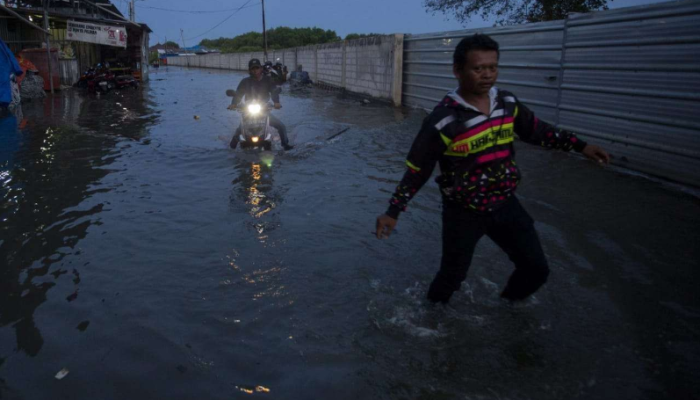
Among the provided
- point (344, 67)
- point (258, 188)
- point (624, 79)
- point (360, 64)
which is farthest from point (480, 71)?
point (344, 67)

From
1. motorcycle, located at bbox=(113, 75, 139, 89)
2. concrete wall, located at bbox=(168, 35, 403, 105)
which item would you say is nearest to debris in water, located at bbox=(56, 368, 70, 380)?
concrete wall, located at bbox=(168, 35, 403, 105)

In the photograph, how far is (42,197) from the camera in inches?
239

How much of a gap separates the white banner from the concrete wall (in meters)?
10.00

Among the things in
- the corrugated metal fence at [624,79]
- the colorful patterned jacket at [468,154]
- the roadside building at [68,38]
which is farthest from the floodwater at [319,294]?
the roadside building at [68,38]

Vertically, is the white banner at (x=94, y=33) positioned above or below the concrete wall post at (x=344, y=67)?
above

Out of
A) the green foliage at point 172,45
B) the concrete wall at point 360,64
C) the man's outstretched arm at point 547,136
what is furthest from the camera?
the green foliage at point 172,45

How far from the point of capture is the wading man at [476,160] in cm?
278

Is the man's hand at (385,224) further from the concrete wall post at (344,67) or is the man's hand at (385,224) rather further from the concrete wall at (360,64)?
the concrete wall post at (344,67)

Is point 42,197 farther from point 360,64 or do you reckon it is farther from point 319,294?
point 360,64

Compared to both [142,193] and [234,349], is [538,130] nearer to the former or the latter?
[234,349]

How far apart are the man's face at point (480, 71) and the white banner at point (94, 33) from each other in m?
24.7

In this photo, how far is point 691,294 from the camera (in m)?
3.63

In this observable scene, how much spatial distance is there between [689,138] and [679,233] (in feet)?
6.99

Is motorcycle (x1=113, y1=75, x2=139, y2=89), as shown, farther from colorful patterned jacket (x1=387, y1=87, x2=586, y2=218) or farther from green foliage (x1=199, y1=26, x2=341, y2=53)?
green foliage (x1=199, y1=26, x2=341, y2=53)
